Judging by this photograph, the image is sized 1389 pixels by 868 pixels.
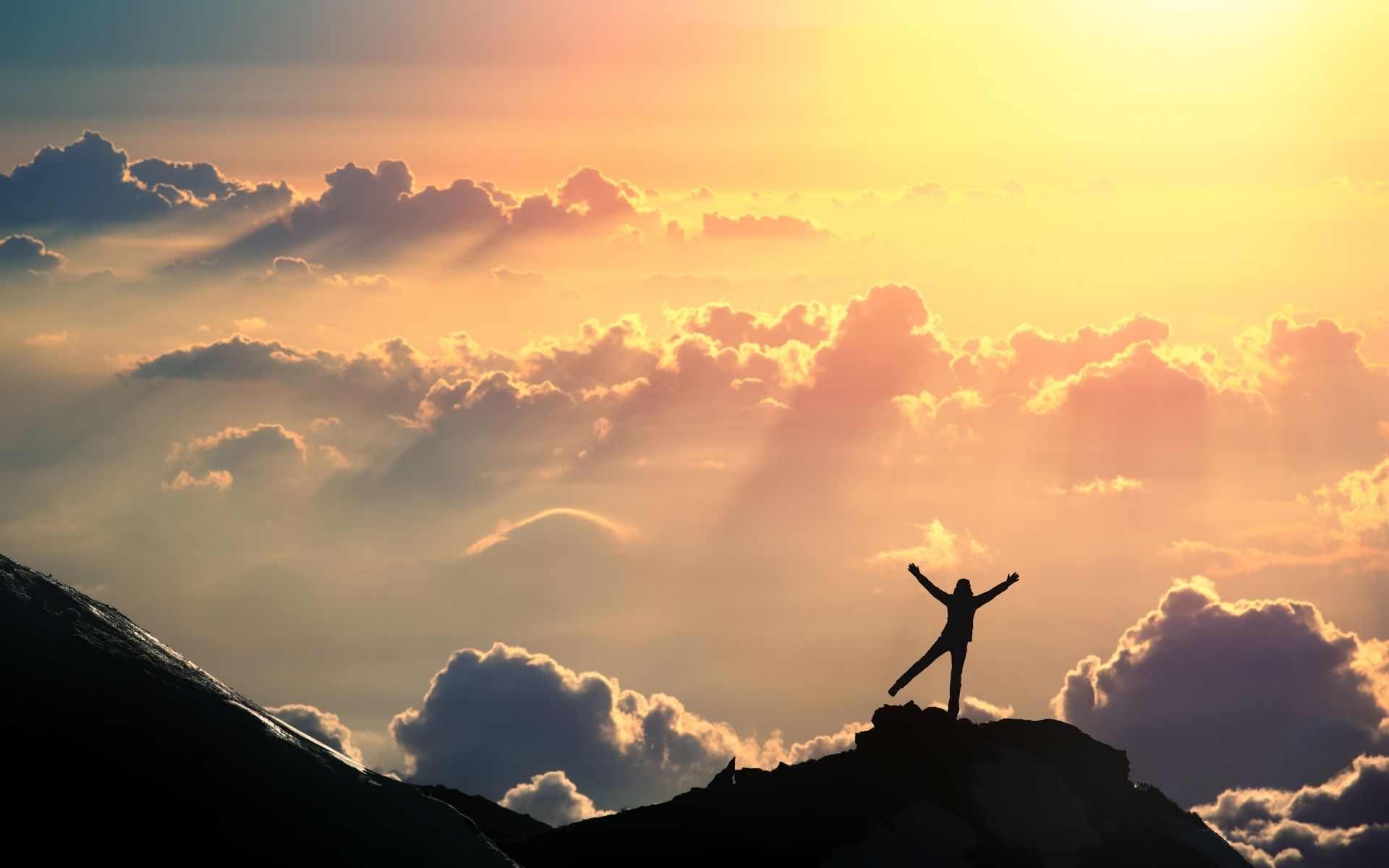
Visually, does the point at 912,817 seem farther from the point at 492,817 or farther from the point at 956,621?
the point at 492,817

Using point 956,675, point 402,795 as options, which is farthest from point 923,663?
point 402,795

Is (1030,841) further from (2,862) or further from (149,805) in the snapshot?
(2,862)

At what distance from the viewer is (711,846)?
56.3 metres

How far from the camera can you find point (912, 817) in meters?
56.5

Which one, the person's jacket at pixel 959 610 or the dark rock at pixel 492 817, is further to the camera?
the dark rock at pixel 492 817

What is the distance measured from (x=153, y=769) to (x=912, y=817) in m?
32.5

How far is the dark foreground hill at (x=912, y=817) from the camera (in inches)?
2181

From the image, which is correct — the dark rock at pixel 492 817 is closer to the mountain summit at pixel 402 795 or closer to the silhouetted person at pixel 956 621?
the mountain summit at pixel 402 795

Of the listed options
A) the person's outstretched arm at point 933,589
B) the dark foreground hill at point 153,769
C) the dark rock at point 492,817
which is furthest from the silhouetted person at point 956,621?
the dark rock at point 492,817

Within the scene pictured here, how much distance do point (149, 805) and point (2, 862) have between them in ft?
15.7

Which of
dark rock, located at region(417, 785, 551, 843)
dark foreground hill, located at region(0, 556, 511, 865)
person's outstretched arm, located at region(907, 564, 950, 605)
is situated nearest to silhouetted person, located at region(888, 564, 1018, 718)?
person's outstretched arm, located at region(907, 564, 950, 605)

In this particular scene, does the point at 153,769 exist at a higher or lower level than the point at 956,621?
lower

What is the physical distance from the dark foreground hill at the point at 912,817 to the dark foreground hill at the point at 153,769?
12.6 meters

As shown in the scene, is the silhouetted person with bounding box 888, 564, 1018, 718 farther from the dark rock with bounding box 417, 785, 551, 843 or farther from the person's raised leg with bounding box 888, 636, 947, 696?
the dark rock with bounding box 417, 785, 551, 843
